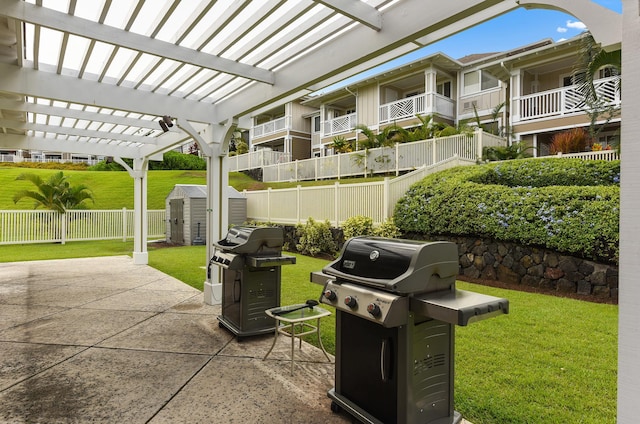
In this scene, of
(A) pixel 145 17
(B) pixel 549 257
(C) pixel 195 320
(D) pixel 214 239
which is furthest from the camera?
(B) pixel 549 257

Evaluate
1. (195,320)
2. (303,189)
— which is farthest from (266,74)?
(303,189)

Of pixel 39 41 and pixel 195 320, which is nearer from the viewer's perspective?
pixel 39 41

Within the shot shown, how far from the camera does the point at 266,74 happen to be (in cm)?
441

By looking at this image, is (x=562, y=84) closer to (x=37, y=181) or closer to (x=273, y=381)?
(x=273, y=381)

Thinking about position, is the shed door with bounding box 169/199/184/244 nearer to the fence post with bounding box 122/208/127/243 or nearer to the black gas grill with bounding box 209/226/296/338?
the fence post with bounding box 122/208/127/243

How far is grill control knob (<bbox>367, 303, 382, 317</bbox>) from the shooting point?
201 centimetres

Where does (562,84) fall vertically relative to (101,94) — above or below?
above

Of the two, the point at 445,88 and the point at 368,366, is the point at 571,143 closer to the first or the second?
the point at 445,88

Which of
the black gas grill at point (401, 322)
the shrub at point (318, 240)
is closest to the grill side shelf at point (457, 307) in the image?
the black gas grill at point (401, 322)

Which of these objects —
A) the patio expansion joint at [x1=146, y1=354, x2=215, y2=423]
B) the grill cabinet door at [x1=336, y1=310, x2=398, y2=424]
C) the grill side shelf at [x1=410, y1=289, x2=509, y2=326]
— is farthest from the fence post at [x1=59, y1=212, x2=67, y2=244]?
the grill side shelf at [x1=410, y1=289, x2=509, y2=326]

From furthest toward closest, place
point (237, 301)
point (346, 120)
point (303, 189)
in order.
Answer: point (346, 120)
point (303, 189)
point (237, 301)

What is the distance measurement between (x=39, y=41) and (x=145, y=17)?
1.23 meters

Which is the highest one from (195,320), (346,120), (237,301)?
(346,120)

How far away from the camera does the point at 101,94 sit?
483 centimetres
